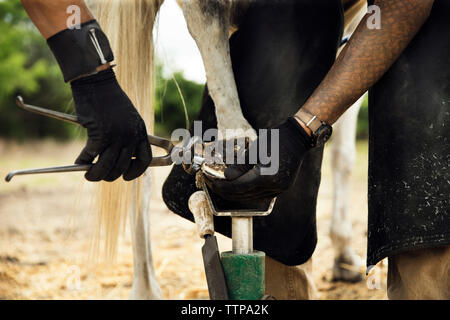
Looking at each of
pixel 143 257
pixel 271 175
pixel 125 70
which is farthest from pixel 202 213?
pixel 143 257

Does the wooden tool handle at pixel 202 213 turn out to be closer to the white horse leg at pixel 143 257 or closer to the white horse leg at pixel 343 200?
the white horse leg at pixel 143 257

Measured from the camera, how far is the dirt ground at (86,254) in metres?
1.74

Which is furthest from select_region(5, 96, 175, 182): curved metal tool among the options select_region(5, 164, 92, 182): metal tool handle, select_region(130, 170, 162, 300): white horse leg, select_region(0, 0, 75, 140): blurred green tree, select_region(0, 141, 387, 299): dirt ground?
select_region(0, 0, 75, 140): blurred green tree

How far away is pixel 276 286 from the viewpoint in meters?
1.26

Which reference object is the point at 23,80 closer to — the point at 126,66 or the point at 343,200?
the point at 343,200

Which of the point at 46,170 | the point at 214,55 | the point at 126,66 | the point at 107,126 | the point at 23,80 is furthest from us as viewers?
the point at 23,80

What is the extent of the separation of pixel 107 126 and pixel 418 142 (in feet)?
1.71

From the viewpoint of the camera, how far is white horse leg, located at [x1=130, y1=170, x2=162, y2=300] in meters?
1.59

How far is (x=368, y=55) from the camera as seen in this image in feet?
2.69

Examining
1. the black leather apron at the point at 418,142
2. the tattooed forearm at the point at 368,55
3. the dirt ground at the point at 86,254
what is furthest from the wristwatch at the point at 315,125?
the dirt ground at the point at 86,254

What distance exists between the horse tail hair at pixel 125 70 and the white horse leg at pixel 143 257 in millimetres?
96

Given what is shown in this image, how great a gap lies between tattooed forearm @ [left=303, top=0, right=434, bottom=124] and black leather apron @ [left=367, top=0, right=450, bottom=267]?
3 centimetres

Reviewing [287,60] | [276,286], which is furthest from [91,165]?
[276,286]

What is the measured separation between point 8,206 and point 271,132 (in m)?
3.12
